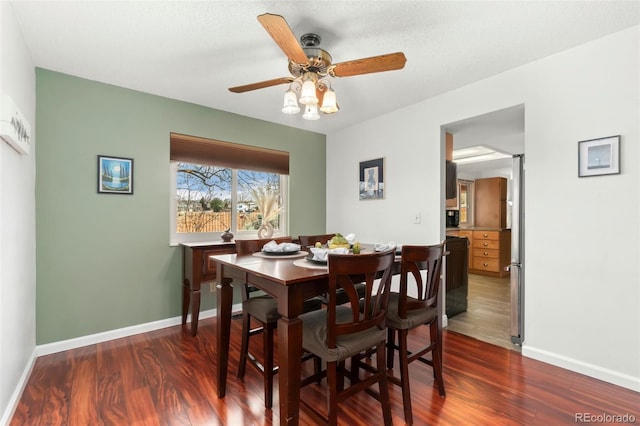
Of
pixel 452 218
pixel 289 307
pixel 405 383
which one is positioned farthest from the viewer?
pixel 452 218

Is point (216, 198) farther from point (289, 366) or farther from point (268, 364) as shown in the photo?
point (289, 366)

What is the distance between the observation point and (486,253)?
5805 millimetres

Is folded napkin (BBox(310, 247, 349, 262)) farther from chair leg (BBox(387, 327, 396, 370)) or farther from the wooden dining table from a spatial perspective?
chair leg (BBox(387, 327, 396, 370))

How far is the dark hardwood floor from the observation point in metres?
1.74

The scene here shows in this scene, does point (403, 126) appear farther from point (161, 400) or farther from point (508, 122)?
point (161, 400)

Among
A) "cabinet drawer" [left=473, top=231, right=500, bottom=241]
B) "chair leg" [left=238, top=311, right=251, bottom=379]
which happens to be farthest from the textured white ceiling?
"cabinet drawer" [left=473, top=231, right=500, bottom=241]

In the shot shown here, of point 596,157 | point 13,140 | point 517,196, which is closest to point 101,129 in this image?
point 13,140

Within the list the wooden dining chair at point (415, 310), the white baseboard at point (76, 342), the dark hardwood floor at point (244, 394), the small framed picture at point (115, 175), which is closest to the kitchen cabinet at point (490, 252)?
the dark hardwood floor at point (244, 394)

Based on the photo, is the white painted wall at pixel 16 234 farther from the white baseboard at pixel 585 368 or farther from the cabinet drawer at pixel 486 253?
the cabinet drawer at pixel 486 253

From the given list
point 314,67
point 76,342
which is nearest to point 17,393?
point 76,342

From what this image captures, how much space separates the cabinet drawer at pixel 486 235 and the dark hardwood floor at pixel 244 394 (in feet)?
11.8

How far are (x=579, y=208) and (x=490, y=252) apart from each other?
12.6ft

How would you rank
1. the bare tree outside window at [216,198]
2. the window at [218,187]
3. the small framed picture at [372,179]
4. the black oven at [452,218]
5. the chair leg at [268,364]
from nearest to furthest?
1. the chair leg at [268,364]
2. the window at [218,187]
3. the bare tree outside window at [216,198]
4. the small framed picture at [372,179]
5. the black oven at [452,218]

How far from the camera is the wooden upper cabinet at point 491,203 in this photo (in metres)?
6.20
